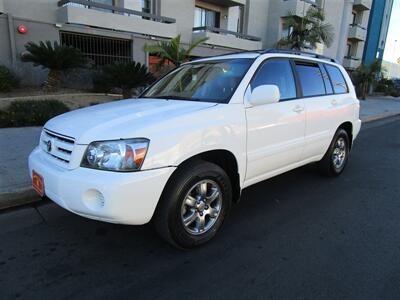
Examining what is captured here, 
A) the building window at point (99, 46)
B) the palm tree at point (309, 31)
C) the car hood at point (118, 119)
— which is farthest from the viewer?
the palm tree at point (309, 31)

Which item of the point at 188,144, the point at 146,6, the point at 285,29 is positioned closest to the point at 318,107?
the point at 188,144

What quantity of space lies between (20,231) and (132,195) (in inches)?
63.8

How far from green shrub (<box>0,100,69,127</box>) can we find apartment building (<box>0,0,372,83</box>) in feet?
10.2

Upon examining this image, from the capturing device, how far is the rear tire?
4816 millimetres

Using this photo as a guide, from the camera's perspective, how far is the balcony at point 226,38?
1650cm

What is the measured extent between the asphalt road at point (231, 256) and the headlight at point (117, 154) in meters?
0.88

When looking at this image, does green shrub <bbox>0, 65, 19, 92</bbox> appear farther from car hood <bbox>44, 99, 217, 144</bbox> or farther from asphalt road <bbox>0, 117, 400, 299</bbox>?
car hood <bbox>44, 99, 217, 144</bbox>

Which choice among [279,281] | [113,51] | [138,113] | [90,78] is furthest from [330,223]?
[113,51]

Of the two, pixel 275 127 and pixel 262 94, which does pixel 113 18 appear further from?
pixel 262 94

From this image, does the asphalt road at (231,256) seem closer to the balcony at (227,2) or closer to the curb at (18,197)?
the curb at (18,197)

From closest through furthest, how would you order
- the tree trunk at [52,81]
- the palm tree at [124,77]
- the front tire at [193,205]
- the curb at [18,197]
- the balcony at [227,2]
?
1. the front tire at [193,205]
2. the curb at [18,197]
3. the tree trunk at [52,81]
4. the palm tree at [124,77]
5. the balcony at [227,2]

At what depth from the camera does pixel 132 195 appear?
2430 mm

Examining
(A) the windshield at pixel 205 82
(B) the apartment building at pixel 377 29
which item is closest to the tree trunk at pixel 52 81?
(A) the windshield at pixel 205 82

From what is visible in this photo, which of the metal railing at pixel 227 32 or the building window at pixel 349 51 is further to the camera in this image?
the building window at pixel 349 51
